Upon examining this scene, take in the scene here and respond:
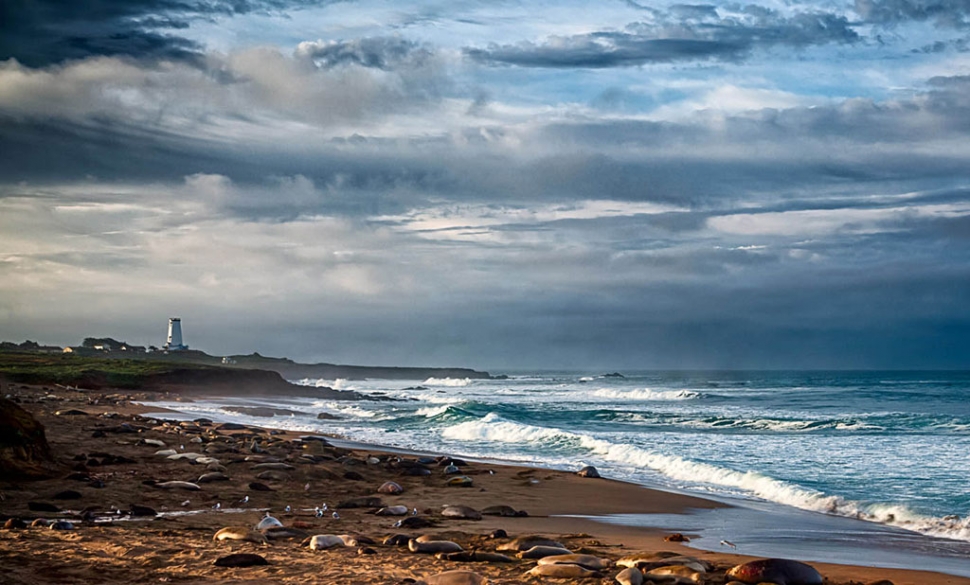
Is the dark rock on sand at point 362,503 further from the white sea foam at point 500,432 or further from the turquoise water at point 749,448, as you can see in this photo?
the white sea foam at point 500,432

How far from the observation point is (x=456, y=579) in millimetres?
6793

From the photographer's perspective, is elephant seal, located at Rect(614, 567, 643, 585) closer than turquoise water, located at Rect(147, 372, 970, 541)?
Yes

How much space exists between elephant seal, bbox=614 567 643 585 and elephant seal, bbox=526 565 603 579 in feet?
0.96

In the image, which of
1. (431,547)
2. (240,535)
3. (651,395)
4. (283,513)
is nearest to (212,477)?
(283,513)

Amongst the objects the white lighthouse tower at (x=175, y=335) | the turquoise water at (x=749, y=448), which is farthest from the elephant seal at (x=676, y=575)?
the white lighthouse tower at (x=175, y=335)

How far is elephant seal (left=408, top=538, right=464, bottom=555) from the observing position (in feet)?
28.1

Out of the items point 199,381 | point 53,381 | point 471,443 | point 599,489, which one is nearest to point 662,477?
point 599,489

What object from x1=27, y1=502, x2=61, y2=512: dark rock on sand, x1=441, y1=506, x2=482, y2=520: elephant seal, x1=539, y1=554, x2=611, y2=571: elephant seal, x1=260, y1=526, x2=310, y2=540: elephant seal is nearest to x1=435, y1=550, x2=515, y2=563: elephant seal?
x1=539, y1=554, x2=611, y2=571: elephant seal

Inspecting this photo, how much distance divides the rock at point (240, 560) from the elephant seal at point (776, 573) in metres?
4.30

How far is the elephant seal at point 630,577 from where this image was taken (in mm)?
7258

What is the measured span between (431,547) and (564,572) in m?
1.61

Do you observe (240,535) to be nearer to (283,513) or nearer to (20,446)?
(283,513)

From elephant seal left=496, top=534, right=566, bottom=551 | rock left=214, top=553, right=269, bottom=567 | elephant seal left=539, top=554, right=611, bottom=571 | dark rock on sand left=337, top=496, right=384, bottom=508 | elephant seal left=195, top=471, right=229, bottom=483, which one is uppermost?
rock left=214, top=553, right=269, bottom=567

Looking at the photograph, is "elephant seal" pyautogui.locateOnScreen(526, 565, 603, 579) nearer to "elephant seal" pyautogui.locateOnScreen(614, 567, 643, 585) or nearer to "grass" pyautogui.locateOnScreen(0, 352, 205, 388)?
"elephant seal" pyautogui.locateOnScreen(614, 567, 643, 585)
